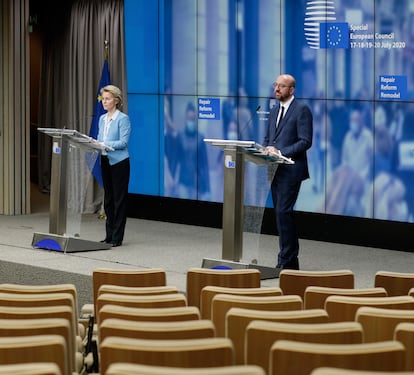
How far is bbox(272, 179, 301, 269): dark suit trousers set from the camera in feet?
31.7

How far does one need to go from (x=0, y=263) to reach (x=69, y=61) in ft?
18.1

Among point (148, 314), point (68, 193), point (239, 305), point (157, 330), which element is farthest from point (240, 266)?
point (157, 330)

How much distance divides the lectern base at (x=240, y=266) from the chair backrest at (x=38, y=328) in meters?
4.75

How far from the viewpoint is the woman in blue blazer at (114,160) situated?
11227 mm

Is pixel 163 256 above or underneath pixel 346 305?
underneath

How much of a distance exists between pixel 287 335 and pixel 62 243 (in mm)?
7136

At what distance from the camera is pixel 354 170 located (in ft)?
38.6

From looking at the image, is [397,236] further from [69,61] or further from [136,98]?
[69,61]

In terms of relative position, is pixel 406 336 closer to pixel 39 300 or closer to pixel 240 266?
pixel 39 300

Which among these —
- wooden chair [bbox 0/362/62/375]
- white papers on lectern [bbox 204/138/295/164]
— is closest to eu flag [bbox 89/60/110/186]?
white papers on lectern [bbox 204/138/295/164]

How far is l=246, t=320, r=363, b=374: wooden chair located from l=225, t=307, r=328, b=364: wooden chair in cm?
36

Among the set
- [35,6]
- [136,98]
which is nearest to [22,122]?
[136,98]

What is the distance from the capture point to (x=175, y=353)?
12.8ft

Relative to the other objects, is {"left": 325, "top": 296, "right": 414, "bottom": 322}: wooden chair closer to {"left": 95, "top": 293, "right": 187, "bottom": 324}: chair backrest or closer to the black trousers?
{"left": 95, "top": 293, "right": 187, "bottom": 324}: chair backrest
